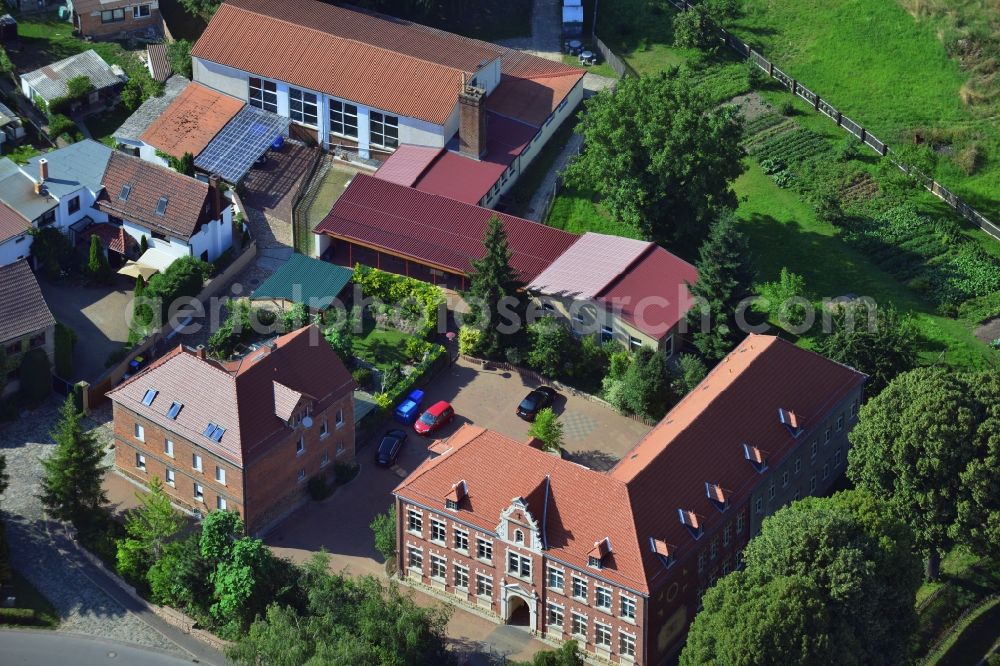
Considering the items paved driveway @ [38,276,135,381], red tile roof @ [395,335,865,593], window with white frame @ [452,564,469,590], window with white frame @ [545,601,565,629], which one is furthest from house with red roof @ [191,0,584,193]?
window with white frame @ [545,601,565,629]

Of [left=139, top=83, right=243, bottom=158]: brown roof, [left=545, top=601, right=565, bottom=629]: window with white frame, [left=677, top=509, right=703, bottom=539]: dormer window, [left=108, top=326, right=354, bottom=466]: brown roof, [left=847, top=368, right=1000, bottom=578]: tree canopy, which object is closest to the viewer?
[left=677, top=509, right=703, bottom=539]: dormer window

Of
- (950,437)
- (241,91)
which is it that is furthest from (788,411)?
(241,91)

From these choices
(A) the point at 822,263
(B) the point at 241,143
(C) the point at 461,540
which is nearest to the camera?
(C) the point at 461,540

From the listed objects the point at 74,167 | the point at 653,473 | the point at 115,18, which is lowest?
the point at 74,167

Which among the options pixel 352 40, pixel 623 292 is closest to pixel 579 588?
pixel 623 292

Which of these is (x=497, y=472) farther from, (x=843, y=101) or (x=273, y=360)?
(x=843, y=101)

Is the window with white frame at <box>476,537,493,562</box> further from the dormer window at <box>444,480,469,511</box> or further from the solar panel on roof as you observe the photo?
the solar panel on roof

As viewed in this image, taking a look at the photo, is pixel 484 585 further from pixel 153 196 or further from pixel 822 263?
pixel 153 196
